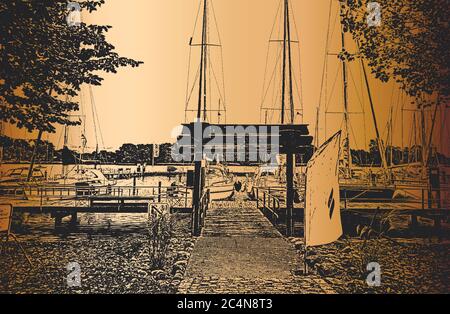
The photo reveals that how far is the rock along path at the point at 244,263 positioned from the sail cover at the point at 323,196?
1.24 ft

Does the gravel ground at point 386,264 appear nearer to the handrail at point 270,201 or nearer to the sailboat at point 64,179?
the handrail at point 270,201

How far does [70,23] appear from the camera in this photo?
4660 mm

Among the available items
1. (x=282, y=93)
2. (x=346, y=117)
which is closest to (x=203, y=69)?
(x=282, y=93)

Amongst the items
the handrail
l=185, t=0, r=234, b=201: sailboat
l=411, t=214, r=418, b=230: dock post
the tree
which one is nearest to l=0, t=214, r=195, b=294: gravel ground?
l=185, t=0, r=234, b=201: sailboat

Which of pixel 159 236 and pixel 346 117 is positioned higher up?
pixel 346 117

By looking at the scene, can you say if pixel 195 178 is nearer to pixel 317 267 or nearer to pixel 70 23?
pixel 317 267

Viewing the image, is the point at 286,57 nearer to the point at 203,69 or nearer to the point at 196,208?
the point at 203,69

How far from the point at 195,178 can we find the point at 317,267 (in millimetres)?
1597

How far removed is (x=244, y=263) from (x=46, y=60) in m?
3.13

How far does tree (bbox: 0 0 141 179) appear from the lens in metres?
4.58

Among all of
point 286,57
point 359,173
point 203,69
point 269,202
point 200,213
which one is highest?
point 286,57

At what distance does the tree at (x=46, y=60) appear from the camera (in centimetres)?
458

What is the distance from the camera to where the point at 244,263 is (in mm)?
4312

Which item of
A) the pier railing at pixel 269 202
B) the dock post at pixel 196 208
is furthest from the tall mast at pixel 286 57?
the dock post at pixel 196 208
